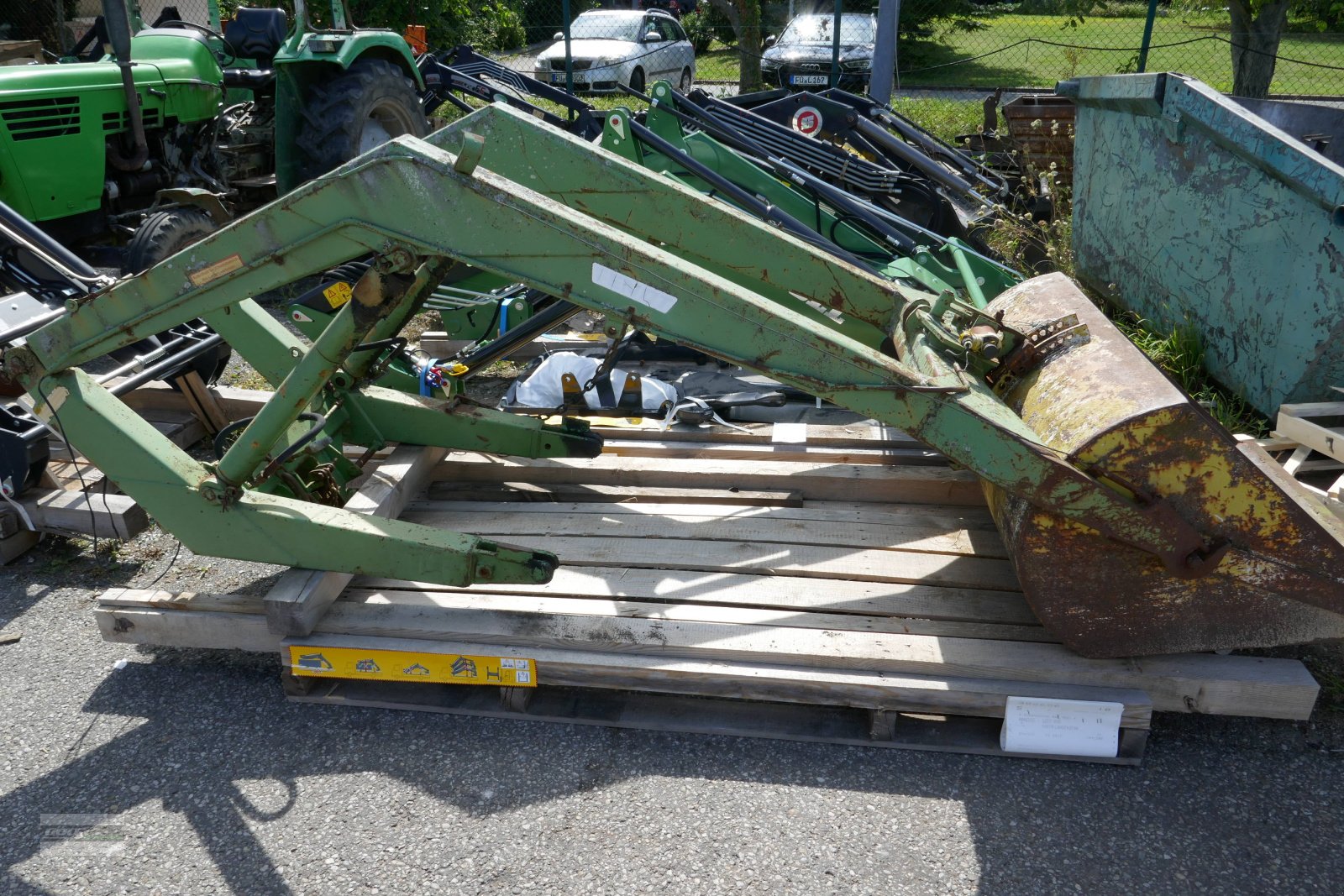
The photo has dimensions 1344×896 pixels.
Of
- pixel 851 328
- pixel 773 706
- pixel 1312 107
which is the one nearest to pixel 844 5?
pixel 1312 107

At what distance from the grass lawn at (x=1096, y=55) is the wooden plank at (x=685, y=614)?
424 inches

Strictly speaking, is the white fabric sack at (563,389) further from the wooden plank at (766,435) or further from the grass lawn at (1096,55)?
the grass lawn at (1096,55)

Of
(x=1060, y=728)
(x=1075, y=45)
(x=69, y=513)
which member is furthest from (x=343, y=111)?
(x=1075, y=45)

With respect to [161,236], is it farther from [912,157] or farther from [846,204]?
[912,157]

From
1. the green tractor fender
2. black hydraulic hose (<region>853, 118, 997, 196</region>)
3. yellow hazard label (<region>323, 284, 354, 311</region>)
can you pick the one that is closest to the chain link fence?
the green tractor fender

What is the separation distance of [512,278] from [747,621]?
3.79 feet

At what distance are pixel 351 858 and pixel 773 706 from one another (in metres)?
1.16

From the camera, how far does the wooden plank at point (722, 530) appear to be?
3141 mm

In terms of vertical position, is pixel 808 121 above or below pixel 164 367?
above

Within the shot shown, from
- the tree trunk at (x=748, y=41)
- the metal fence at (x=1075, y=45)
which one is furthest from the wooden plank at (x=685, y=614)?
the tree trunk at (x=748, y=41)

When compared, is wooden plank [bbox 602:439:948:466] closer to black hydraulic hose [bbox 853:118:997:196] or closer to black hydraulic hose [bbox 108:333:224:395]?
black hydraulic hose [bbox 108:333:224:395]

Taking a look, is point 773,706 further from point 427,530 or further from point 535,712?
point 427,530

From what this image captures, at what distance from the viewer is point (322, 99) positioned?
596 centimetres

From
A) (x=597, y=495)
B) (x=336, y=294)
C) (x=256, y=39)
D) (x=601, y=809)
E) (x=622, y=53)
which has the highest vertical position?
(x=622, y=53)
